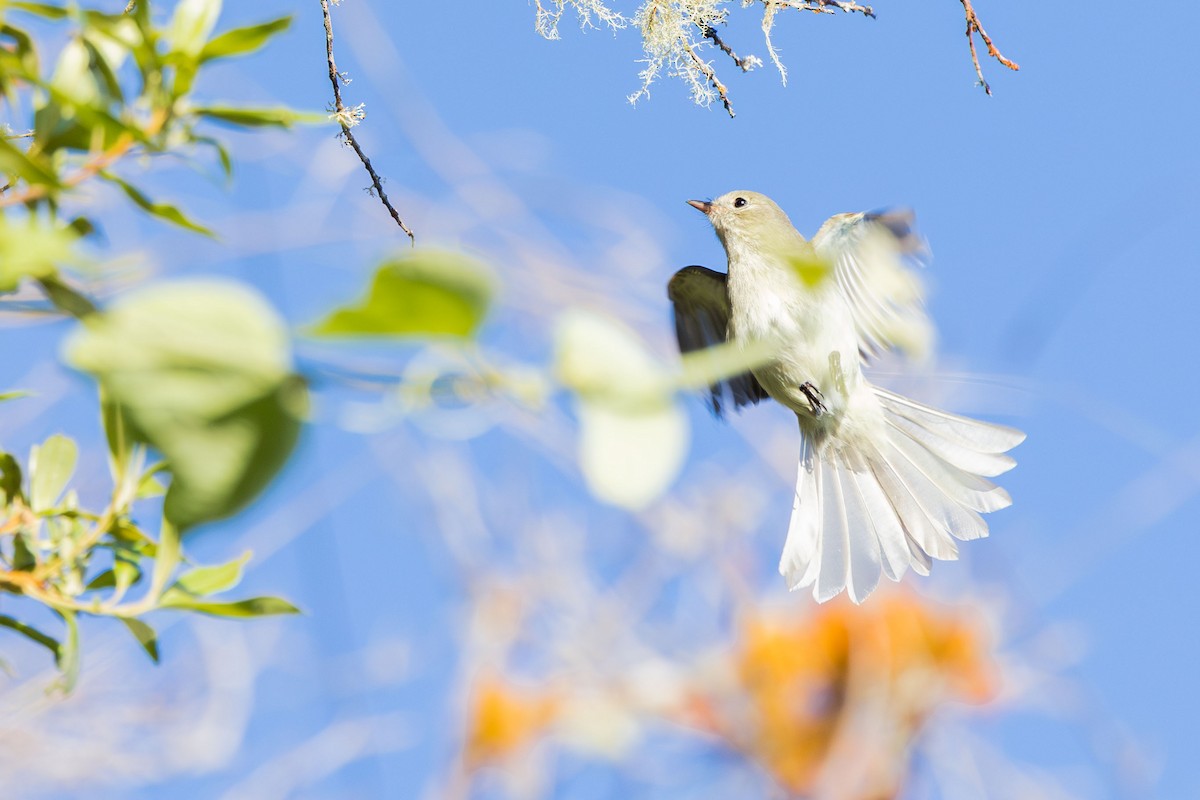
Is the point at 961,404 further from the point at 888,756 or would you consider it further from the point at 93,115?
the point at 93,115

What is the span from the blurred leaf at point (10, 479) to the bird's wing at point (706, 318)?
1592 mm

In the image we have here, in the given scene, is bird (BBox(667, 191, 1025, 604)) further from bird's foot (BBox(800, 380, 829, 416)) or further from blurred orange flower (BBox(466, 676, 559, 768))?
blurred orange flower (BBox(466, 676, 559, 768))

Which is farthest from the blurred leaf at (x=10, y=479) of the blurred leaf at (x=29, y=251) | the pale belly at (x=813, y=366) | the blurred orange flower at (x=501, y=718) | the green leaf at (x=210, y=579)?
the blurred orange flower at (x=501, y=718)

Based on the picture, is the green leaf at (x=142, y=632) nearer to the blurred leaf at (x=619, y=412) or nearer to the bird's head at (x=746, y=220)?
the blurred leaf at (x=619, y=412)

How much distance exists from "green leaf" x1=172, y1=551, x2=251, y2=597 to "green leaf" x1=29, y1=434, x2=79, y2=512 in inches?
3.9

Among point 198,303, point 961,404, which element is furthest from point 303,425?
point 961,404

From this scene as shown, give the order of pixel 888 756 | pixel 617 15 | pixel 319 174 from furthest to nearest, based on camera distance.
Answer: pixel 888 756
pixel 319 174
pixel 617 15

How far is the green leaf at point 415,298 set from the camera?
0.28 m

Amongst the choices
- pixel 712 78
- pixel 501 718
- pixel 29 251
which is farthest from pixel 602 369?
pixel 501 718

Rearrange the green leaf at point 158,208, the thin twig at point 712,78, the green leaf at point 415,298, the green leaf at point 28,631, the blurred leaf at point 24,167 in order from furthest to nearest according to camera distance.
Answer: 1. the thin twig at point 712,78
2. the green leaf at point 28,631
3. the green leaf at point 158,208
4. the blurred leaf at point 24,167
5. the green leaf at point 415,298

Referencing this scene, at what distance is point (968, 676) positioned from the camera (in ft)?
11.7

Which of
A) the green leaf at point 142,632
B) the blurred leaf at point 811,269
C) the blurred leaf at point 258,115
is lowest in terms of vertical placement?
the green leaf at point 142,632

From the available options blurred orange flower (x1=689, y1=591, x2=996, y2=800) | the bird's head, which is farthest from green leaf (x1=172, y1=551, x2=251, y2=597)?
blurred orange flower (x1=689, y1=591, x2=996, y2=800)

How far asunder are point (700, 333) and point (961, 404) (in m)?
0.52
